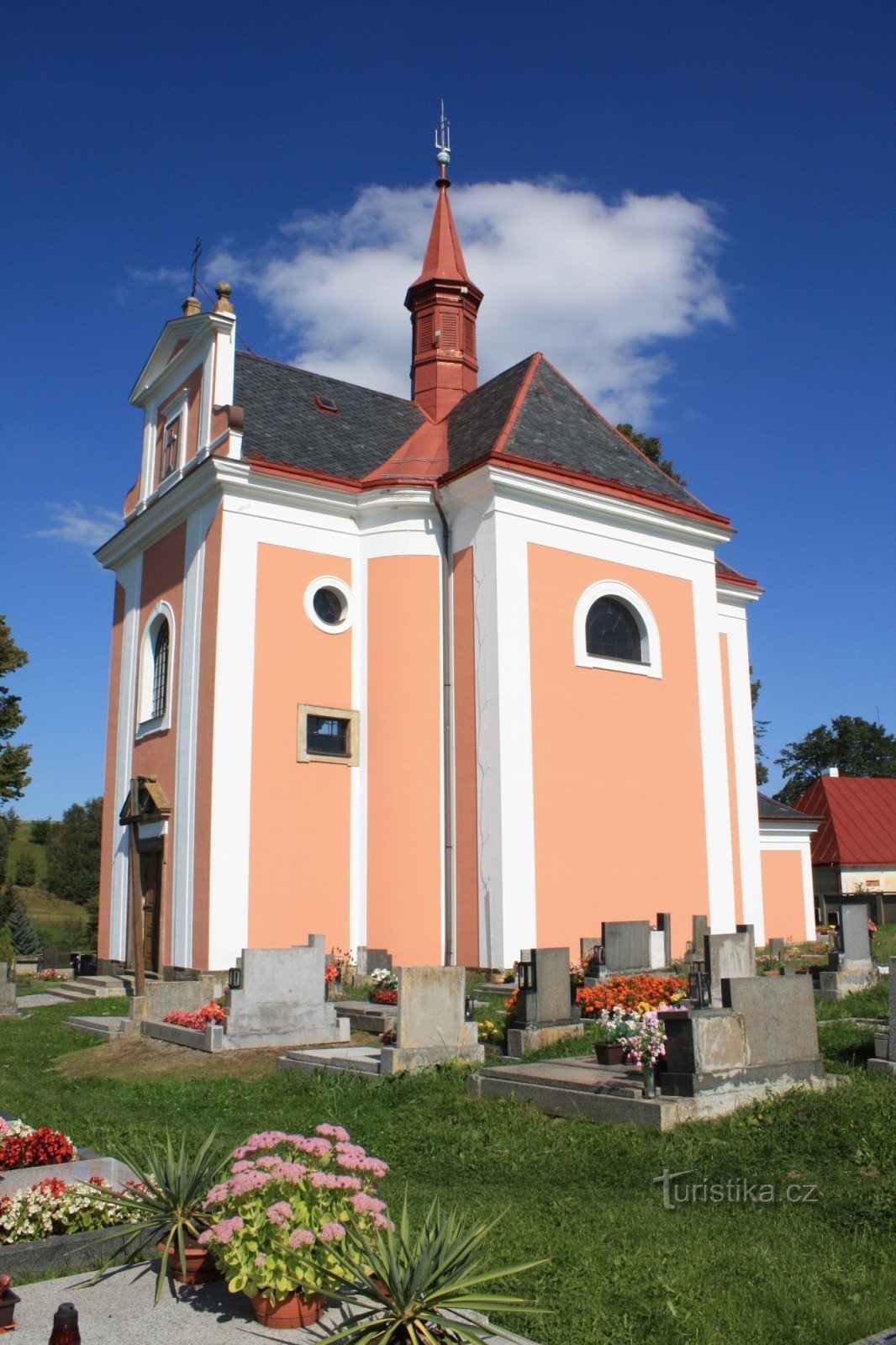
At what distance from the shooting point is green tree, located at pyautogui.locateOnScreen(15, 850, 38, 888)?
6581 cm

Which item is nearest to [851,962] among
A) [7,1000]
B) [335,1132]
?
[335,1132]

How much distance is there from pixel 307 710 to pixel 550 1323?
14.2 metres

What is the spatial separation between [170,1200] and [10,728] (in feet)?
89.6

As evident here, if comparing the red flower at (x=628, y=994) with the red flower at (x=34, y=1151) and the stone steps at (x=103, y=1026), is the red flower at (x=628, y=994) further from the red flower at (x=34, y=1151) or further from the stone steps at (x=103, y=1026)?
the red flower at (x=34, y=1151)

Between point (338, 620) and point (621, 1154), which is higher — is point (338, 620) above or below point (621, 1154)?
above

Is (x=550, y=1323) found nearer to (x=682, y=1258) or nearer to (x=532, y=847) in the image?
(x=682, y=1258)

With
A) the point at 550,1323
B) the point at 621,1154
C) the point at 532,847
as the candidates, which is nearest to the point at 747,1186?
the point at 621,1154

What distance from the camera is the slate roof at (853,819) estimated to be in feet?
117

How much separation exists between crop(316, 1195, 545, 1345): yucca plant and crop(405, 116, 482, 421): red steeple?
69.3ft

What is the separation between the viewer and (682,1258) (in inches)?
203

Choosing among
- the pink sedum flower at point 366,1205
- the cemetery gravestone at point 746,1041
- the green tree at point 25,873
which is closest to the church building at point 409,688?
the cemetery gravestone at point 746,1041

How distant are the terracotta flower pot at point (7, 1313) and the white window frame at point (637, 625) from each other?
15.1m

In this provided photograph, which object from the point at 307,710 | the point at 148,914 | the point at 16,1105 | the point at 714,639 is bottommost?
the point at 16,1105

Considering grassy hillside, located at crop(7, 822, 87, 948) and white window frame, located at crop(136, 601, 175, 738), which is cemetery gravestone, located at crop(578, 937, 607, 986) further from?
grassy hillside, located at crop(7, 822, 87, 948)
